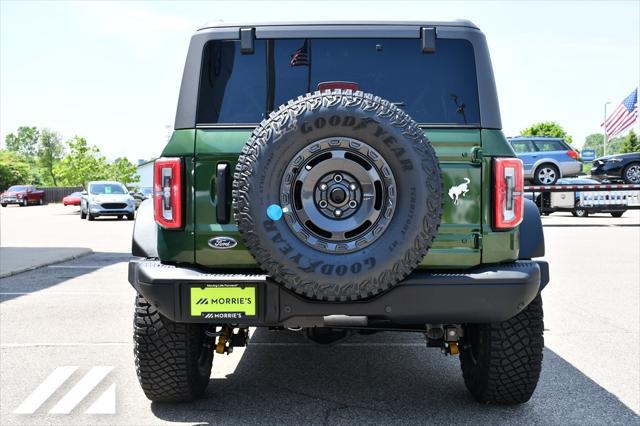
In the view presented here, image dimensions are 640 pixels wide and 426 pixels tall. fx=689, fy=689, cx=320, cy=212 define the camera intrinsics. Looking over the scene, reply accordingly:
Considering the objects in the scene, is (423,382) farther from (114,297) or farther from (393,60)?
(114,297)

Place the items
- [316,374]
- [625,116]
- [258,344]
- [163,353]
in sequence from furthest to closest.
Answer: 1. [625,116]
2. [258,344]
3. [316,374]
4. [163,353]

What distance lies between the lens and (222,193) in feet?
11.8

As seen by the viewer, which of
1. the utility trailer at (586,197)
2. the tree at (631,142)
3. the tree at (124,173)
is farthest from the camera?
the tree at (124,173)

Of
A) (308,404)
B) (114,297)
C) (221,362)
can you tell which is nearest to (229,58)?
(308,404)

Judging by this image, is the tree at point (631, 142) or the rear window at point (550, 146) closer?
the rear window at point (550, 146)

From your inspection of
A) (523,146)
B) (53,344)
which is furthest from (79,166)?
(53,344)

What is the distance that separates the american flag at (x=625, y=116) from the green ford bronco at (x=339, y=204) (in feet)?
124

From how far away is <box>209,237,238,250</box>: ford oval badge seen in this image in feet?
11.8

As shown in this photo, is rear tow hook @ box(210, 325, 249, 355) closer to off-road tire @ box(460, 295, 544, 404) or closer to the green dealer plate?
the green dealer plate

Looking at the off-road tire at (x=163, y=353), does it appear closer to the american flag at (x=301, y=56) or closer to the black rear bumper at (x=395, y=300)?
the black rear bumper at (x=395, y=300)

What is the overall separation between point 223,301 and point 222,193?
0.56 m

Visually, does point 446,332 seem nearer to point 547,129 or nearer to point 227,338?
point 227,338

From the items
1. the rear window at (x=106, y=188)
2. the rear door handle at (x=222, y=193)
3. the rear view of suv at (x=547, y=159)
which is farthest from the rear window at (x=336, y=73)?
the rear window at (x=106, y=188)

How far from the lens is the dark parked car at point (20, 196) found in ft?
173
